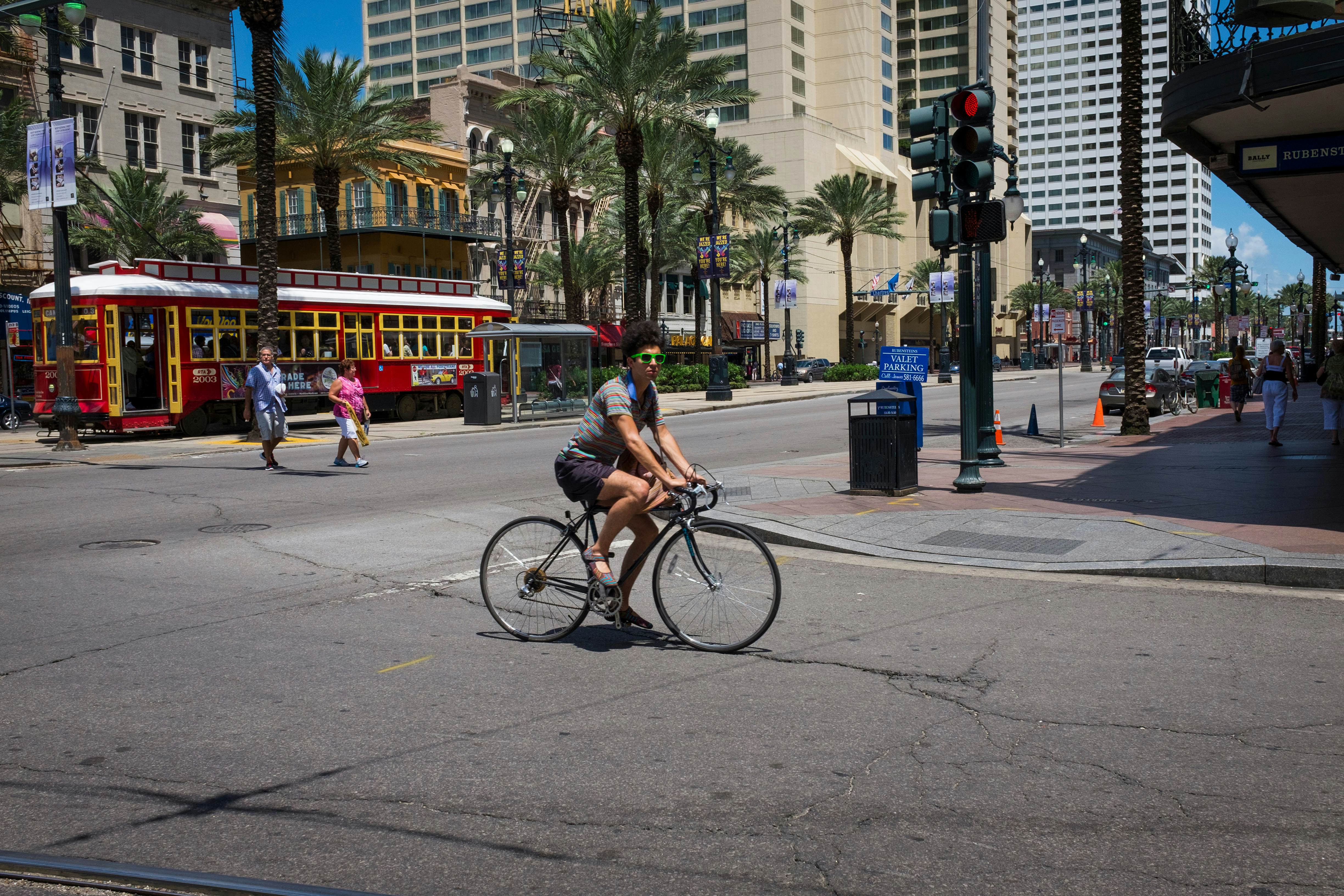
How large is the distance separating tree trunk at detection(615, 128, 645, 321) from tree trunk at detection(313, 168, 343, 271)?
29.7 feet

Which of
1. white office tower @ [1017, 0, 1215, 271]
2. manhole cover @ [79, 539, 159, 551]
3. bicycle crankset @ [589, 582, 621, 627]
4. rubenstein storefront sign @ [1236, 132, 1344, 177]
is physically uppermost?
white office tower @ [1017, 0, 1215, 271]

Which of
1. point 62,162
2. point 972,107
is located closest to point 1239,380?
point 972,107

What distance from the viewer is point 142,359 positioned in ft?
81.9

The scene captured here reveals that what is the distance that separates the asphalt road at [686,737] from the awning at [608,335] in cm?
5148

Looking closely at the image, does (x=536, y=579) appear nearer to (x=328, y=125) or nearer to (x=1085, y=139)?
(x=328, y=125)

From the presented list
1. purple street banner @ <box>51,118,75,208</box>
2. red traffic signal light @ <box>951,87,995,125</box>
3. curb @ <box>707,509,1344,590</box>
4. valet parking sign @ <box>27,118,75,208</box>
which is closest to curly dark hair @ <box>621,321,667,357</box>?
curb @ <box>707,509,1344,590</box>

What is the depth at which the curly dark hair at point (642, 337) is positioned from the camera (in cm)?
642

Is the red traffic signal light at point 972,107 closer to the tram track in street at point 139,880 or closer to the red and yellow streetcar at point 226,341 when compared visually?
the tram track in street at point 139,880

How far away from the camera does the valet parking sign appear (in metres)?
19.8

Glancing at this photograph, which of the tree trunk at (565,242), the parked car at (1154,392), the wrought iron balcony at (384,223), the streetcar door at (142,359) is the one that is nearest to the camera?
the streetcar door at (142,359)

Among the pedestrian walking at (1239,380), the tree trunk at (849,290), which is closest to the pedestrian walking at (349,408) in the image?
the pedestrian walking at (1239,380)

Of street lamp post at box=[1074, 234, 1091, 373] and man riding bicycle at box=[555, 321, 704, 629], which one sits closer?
man riding bicycle at box=[555, 321, 704, 629]

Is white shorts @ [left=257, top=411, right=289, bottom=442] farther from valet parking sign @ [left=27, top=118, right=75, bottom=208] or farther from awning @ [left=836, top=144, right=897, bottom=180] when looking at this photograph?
awning @ [left=836, top=144, right=897, bottom=180]

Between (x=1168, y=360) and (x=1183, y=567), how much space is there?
1690 inches
